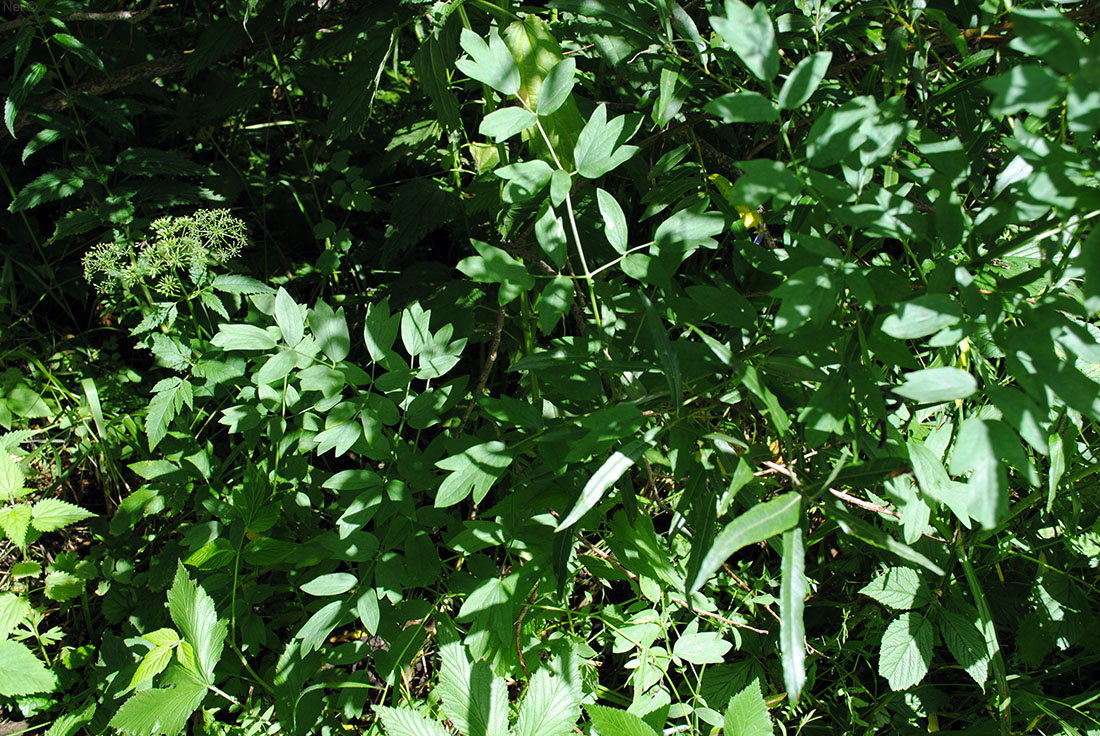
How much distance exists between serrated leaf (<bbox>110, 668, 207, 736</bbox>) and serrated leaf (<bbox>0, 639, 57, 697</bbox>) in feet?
1.23

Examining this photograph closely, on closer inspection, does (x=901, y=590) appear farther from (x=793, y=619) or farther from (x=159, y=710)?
(x=159, y=710)

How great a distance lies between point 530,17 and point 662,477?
1.07 metres

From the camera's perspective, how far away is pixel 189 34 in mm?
2484

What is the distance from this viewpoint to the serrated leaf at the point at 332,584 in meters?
1.33

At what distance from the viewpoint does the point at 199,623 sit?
4.48 feet

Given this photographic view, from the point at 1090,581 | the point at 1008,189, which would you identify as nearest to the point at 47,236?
the point at 1008,189

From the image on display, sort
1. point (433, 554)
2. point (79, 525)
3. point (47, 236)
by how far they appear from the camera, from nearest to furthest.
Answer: point (433, 554), point (79, 525), point (47, 236)

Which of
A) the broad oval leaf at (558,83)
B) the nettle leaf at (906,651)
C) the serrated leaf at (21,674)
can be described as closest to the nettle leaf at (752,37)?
the broad oval leaf at (558,83)

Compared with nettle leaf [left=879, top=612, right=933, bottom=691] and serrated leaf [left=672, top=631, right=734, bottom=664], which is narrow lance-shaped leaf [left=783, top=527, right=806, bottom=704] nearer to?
serrated leaf [left=672, top=631, right=734, bottom=664]

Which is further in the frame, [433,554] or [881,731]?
[881,731]

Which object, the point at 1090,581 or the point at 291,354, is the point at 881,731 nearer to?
the point at 1090,581

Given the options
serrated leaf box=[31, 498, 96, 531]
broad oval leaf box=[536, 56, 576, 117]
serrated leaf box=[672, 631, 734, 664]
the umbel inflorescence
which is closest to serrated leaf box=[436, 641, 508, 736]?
serrated leaf box=[672, 631, 734, 664]

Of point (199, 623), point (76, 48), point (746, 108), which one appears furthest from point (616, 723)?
point (76, 48)

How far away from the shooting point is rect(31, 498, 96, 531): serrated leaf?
5.97 ft
